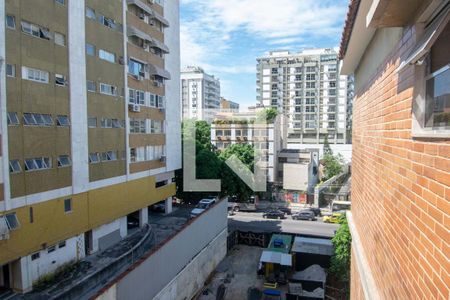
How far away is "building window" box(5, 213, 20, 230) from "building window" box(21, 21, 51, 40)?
6127 millimetres

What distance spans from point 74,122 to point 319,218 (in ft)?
63.5

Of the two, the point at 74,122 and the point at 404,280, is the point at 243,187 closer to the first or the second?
the point at 74,122

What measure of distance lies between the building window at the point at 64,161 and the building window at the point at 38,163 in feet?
1.70

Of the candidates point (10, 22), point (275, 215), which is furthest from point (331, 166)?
point (10, 22)

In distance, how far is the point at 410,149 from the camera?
2.07 metres

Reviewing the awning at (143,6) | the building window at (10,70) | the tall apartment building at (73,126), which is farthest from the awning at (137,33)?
the building window at (10,70)

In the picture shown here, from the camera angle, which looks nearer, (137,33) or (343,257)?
(343,257)

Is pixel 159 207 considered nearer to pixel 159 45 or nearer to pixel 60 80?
pixel 159 45

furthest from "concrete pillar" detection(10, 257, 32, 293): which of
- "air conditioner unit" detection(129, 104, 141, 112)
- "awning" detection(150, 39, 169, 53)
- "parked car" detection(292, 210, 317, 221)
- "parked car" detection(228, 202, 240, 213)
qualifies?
"parked car" detection(292, 210, 317, 221)

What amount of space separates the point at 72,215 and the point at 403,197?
13549 mm

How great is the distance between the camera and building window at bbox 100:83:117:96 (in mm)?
15196

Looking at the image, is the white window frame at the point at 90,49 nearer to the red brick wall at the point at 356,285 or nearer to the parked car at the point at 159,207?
the parked car at the point at 159,207

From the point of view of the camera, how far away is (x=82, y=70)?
13781 millimetres

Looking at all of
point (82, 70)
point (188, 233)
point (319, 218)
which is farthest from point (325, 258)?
point (82, 70)
